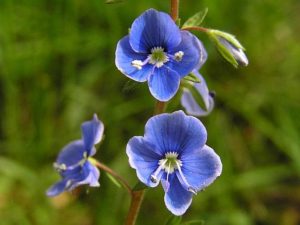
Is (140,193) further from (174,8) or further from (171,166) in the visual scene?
(174,8)

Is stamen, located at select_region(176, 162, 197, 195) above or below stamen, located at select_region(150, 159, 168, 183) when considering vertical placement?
below

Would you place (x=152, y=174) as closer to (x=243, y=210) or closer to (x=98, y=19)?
(x=243, y=210)

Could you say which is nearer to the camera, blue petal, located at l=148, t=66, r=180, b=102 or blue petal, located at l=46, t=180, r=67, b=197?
blue petal, located at l=148, t=66, r=180, b=102

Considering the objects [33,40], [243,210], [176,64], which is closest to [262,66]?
[243,210]

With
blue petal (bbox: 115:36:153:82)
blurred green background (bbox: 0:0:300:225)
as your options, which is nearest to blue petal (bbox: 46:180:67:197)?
blue petal (bbox: 115:36:153:82)

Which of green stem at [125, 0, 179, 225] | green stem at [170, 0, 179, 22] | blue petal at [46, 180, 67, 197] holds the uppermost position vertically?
green stem at [170, 0, 179, 22]

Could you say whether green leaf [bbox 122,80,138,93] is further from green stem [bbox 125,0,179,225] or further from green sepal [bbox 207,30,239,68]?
green sepal [bbox 207,30,239,68]

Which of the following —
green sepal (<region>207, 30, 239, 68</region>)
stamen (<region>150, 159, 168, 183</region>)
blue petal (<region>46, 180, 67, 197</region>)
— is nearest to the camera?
stamen (<region>150, 159, 168, 183</region>)
